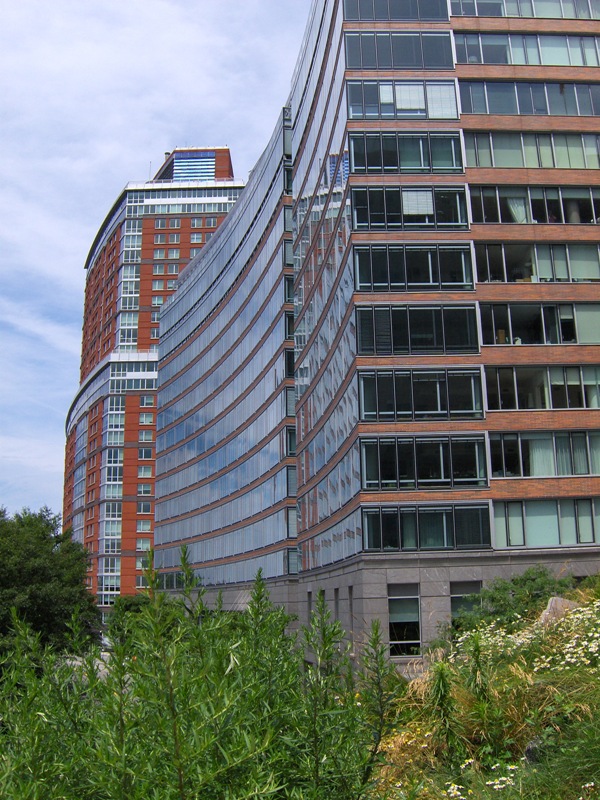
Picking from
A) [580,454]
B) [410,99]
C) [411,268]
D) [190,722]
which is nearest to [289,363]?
[411,268]

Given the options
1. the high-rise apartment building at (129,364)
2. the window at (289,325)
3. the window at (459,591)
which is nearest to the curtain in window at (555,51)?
the window at (289,325)

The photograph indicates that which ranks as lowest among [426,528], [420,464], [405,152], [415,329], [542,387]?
[426,528]

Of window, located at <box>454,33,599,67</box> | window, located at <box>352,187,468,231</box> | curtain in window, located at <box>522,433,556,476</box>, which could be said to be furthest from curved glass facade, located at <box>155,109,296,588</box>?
curtain in window, located at <box>522,433,556,476</box>

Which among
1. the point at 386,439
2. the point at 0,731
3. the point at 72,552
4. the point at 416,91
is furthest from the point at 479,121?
the point at 0,731

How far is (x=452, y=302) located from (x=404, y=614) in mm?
14426

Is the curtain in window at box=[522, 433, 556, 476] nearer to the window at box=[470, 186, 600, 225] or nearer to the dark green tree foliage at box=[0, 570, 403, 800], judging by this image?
the window at box=[470, 186, 600, 225]

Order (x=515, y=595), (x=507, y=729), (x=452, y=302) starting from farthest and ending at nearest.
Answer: (x=452, y=302)
(x=515, y=595)
(x=507, y=729)

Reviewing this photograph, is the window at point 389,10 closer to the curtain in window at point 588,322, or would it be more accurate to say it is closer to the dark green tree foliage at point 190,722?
the curtain in window at point 588,322

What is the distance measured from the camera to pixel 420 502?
133 feet

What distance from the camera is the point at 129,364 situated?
135 metres

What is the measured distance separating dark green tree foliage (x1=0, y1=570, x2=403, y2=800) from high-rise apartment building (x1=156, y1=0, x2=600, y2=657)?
32.1 meters

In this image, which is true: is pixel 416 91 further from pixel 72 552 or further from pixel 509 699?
pixel 509 699

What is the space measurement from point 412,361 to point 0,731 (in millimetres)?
34769

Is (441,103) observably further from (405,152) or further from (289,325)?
(289,325)
